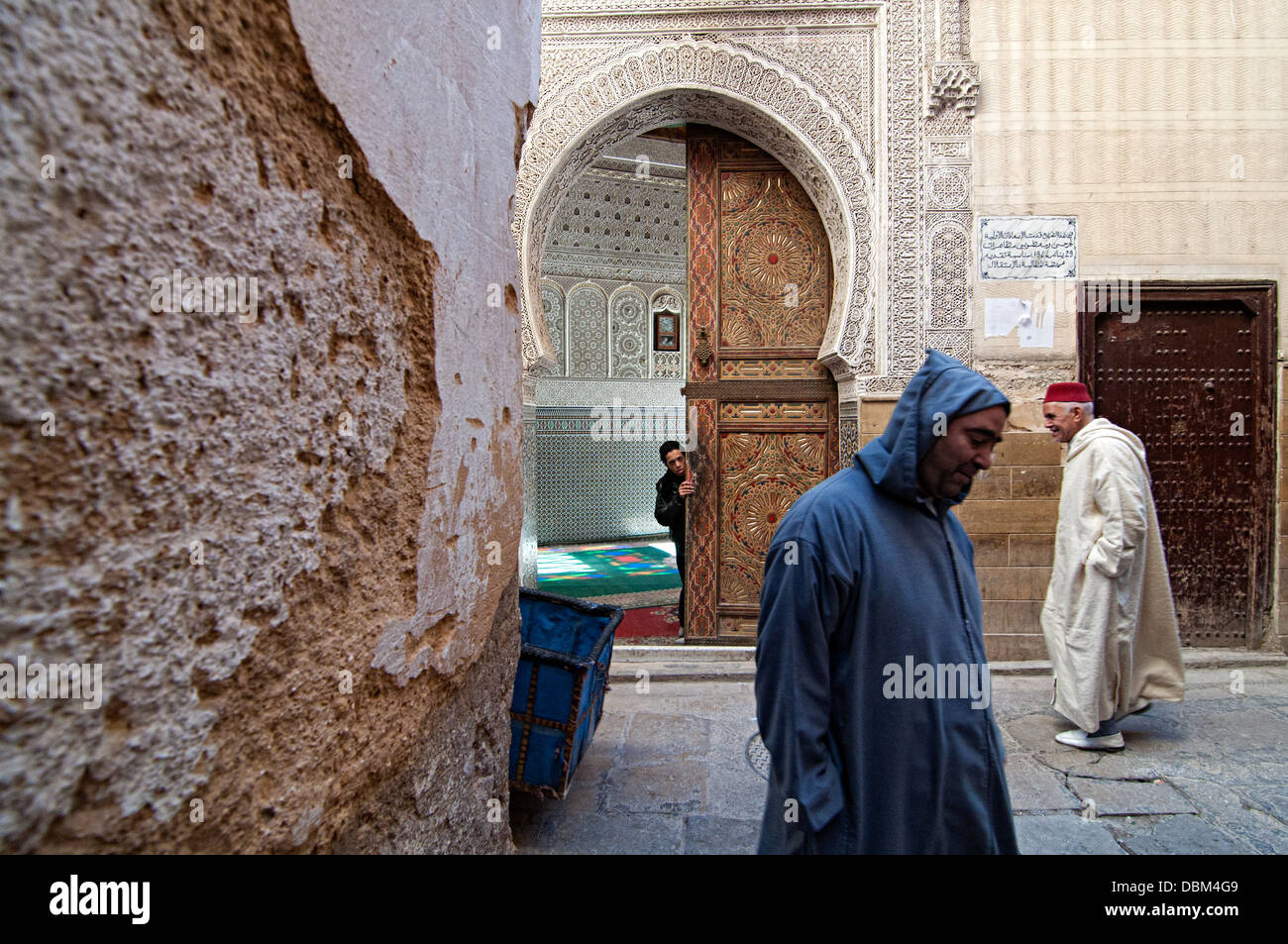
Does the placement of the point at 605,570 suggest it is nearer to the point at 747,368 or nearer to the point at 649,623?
the point at 649,623

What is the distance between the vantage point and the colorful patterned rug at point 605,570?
5742 mm

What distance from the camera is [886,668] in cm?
116

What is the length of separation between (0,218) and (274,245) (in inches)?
9.8

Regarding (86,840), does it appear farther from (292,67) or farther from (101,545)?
(292,67)

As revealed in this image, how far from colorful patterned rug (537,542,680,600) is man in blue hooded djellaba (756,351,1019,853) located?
4.16 meters

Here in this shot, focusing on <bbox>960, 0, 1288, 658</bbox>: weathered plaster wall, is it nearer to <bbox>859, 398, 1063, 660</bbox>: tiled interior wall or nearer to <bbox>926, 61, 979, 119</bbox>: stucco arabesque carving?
<bbox>859, 398, 1063, 660</bbox>: tiled interior wall

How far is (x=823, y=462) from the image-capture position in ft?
13.3

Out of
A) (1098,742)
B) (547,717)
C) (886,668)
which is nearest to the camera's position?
(886,668)

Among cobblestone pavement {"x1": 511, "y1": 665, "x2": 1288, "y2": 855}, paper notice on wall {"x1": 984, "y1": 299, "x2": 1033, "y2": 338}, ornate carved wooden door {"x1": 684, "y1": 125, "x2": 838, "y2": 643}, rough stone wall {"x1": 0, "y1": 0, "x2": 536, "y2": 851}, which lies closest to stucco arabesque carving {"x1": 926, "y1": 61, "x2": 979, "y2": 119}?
ornate carved wooden door {"x1": 684, "y1": 125, "x2": 838, "y2": 643}

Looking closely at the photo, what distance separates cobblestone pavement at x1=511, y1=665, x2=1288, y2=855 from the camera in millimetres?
2104

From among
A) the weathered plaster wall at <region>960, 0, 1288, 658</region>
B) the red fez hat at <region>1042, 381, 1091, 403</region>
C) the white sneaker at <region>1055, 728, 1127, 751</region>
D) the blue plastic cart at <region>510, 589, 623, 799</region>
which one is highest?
the weathered plaster wall at <region>960, 0, 1288, 658</region>

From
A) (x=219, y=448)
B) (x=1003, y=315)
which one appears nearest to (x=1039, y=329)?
(x=1003, y=315)

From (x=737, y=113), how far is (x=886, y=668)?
352cm

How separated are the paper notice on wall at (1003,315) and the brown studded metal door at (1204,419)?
0.31 metres
